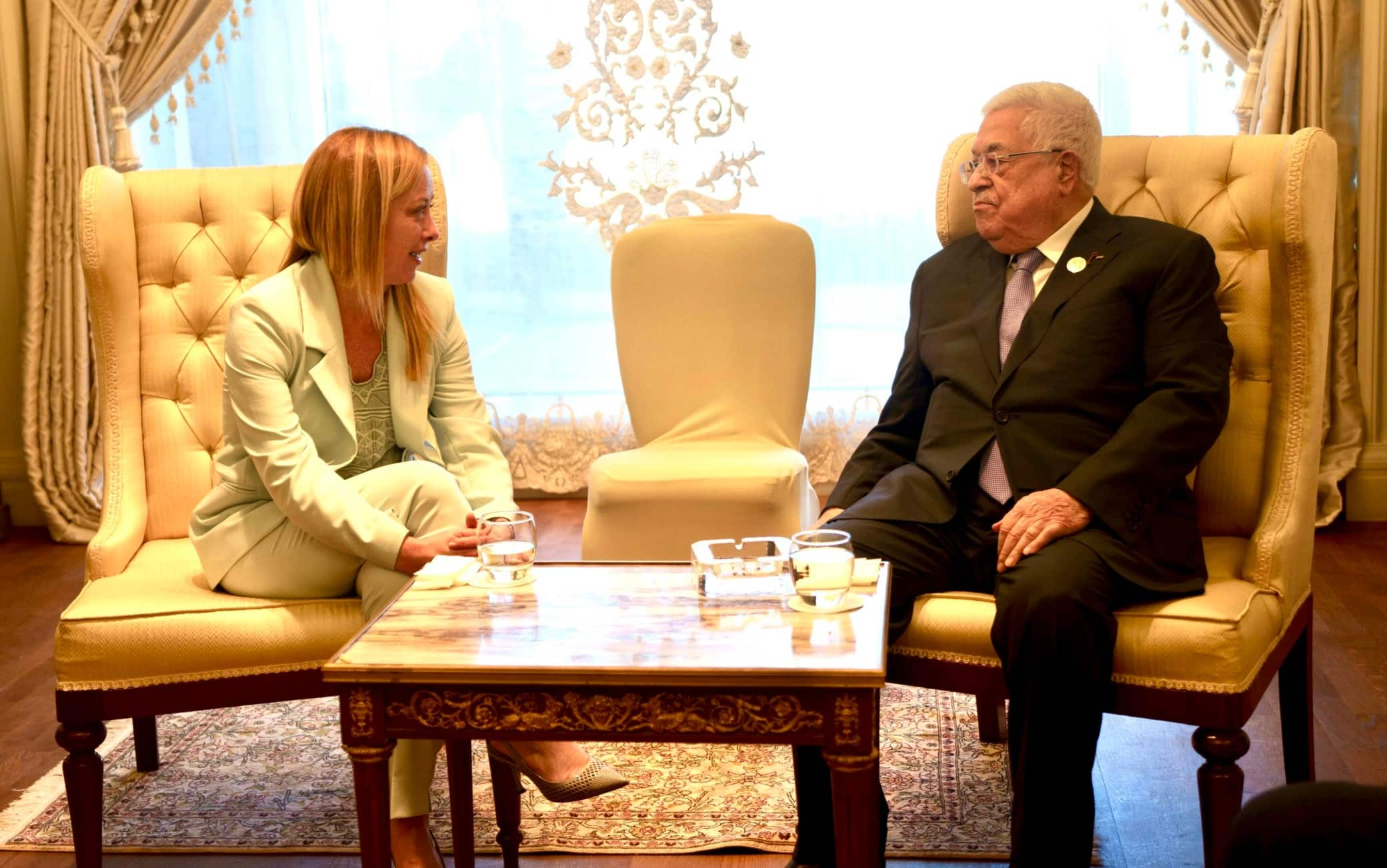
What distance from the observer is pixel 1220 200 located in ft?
8.60

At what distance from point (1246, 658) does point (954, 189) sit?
109 cm

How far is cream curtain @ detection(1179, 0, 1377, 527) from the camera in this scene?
4293 mm

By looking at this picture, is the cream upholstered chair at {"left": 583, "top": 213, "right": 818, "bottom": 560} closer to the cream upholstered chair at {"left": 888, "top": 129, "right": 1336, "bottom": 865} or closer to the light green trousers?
the cream upholstered chair at {"left": 888, "top": 129, "right": 1336, "bottom": 865}

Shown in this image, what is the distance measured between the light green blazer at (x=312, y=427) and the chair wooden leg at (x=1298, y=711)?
1.35 m

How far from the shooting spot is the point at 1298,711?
2.41 metres

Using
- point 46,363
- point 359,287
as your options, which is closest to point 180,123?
point 46,363

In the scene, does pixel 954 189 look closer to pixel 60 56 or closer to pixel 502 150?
pixel 502 150

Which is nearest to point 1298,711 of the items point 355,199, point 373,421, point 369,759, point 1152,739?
point 1152,739

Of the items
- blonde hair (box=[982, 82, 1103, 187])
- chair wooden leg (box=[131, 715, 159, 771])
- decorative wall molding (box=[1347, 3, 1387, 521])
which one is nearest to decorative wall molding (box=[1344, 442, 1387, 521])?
decorative wall molding (box=[1347, 3, 1387, 521])

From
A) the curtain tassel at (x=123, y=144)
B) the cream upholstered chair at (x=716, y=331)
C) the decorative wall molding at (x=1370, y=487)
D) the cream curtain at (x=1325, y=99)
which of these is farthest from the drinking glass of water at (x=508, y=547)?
the decorative wall molding at (x=1370, y=487)

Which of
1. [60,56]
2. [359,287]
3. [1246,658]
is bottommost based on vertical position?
[1246,658]

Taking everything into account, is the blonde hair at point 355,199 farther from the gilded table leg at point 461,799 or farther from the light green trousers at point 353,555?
the gilded table leg at point 461,799

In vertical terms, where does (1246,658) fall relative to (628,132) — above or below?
below

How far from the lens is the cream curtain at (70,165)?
15.3 ft
